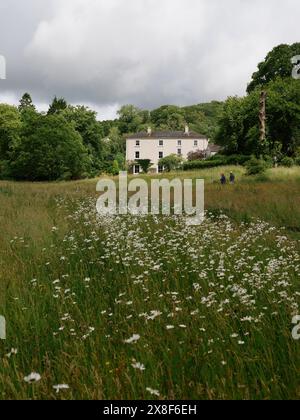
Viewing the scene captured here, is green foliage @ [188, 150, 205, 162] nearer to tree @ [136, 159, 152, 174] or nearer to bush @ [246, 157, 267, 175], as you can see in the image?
tree @ [136, 159, 152, 174]

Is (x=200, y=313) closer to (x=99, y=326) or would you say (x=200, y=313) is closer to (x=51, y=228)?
(x=99, y=326)

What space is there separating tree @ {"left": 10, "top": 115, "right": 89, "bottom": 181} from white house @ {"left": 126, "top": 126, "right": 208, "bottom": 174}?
4041 cm

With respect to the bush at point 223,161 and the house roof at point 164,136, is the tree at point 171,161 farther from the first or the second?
the bush at point 223,161

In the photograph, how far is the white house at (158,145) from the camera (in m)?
89.3

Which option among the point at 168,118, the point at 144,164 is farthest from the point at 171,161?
the point at 168,118

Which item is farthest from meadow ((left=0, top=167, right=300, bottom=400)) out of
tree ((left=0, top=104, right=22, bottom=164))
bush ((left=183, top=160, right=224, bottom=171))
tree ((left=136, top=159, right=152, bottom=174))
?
tree ((left=136, top=159, right=152, bottom=174))

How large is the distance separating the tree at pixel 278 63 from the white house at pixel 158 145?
29911 mm

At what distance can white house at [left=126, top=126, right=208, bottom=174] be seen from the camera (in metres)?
89.3

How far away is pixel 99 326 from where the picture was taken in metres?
4.38

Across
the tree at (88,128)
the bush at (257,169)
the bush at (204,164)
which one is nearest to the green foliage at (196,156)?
the tree at (88,128)

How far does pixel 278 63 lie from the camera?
5709 cm

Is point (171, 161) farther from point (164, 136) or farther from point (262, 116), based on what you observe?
point (262, 116)

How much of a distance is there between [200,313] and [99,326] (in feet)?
3.51

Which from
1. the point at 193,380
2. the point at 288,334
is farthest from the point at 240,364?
the point at 288,334
